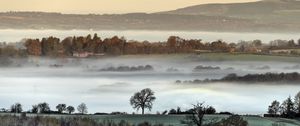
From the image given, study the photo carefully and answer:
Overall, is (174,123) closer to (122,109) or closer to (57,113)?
(122,109)

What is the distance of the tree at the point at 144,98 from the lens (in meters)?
9.23

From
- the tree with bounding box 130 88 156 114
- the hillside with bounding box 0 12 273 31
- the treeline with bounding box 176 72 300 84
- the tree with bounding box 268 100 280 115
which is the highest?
the hillside with bounding box 0 12 273 31

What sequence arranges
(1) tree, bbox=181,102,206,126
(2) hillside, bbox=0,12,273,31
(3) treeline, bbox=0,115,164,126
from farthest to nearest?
(2) hillside, bbox=0,12,273,31 < (3) treeline, bbox=0,115,164,126 < (1) tree, bbox=181,102,206,126

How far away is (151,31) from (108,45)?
0.68 metres

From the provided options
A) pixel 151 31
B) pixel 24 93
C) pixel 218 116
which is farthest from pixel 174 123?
pixel 24 93

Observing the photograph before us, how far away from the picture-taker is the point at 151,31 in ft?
31.4

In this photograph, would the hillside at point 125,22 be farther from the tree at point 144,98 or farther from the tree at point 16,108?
the tree at point 16,108

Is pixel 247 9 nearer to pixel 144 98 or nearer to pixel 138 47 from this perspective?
pixel 138 47

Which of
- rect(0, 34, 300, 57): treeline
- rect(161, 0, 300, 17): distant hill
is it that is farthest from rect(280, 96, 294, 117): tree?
rect(161, 0, 300, 17): distant hill

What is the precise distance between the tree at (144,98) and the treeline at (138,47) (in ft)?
2.02

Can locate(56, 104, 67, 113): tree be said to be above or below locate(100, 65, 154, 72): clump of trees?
below

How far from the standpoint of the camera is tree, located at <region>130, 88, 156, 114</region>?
9234 mm

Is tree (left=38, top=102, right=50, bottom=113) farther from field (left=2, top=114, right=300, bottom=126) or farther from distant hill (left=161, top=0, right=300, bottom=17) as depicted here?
distant hill (left=161, top=0, right=300, bottom=17)

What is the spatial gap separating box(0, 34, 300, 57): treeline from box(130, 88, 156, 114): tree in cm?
62
